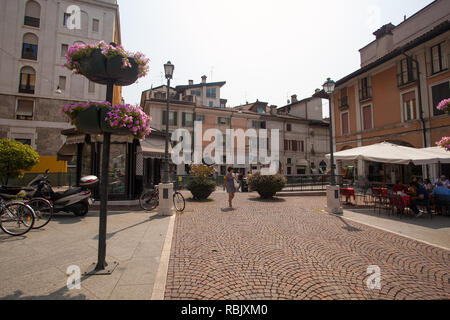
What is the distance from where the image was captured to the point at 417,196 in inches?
321

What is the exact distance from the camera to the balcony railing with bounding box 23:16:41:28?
23531 mm

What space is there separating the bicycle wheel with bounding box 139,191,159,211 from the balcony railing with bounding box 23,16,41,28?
93.9ft

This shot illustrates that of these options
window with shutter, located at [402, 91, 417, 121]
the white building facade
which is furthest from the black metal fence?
the white building facade

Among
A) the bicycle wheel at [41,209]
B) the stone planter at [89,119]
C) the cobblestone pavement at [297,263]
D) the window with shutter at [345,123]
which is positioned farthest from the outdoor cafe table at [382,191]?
the window with shutter at [345,123]

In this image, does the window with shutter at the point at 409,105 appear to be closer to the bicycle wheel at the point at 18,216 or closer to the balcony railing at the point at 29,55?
the bicycle wheel at the point at 18,216

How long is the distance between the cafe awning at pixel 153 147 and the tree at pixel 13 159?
7348 mm

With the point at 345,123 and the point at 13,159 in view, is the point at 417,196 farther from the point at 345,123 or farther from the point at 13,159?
the point at 13,159

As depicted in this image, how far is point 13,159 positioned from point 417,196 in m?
19.4

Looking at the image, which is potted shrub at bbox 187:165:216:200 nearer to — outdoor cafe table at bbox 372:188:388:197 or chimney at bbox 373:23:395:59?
outdoor cafe table at bbox 372:188:388:197

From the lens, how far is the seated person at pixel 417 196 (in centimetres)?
801

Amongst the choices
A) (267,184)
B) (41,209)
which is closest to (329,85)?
(267,184)
